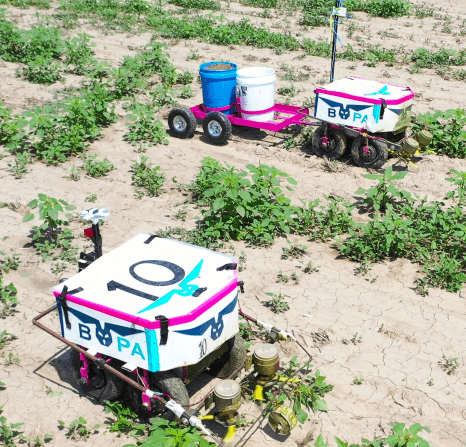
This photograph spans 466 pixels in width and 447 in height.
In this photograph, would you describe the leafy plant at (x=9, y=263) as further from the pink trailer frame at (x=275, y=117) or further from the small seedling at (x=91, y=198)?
the pink trailer frame at (x=275, y=117)

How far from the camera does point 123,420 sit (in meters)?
5.09

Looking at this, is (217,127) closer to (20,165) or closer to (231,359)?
(20,165)

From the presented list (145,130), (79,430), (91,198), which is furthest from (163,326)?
(145,130)

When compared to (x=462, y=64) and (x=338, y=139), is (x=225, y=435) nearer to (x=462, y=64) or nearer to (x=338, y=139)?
(x=338, y=139)

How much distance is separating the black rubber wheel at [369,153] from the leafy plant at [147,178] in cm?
309

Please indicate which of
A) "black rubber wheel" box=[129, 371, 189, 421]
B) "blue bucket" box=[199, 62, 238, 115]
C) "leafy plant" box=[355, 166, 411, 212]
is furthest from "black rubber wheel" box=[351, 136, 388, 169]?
"black rubber wheel" box=[129, 371, 189, 421]

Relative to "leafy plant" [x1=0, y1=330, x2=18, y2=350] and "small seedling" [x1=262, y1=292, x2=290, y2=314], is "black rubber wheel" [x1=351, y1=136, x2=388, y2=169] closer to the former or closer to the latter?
"small seedling" [x1=262, y1=292, x2=290, y2=314]

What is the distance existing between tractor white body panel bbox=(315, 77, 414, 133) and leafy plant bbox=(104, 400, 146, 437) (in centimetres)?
598

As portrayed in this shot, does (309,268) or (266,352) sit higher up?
(266,352)

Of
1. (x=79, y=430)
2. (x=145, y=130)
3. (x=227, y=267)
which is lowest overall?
(x=79, y=430)

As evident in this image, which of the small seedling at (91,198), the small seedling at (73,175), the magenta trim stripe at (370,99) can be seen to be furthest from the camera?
the small seedling at (73,175)

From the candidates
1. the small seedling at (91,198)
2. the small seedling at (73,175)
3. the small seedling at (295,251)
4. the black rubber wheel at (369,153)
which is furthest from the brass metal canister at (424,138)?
the small seedling at (73,175)

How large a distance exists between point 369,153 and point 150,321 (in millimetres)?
6146

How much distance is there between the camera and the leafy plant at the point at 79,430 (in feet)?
16.8
